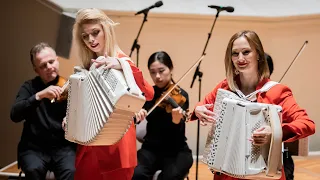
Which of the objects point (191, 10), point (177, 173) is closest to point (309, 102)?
point (191, 10)

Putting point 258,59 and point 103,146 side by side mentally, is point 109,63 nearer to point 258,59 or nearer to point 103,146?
point 103,146

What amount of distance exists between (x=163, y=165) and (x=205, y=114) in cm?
107

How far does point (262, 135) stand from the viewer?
149 cm

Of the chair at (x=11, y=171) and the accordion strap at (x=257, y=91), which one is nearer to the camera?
the accordion strap at (x=257, y=91)

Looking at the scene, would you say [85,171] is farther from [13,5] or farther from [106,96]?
[13,5]

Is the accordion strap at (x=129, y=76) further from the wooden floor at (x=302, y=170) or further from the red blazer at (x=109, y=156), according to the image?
the wooden floor at (x=302, y=170)

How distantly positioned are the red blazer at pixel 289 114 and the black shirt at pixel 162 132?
1062 mm

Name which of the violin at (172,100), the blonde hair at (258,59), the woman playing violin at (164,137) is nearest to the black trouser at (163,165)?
the woman playing violin at (164,137)

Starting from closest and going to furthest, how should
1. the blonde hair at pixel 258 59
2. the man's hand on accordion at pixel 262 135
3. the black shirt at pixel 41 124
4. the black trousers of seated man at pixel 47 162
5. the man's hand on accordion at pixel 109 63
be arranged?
the man's hand on accordion at pixel 262 135, the man's hand on accordion at pixel 109 63, the blonde hair at pixel 258 59, the black trousers of seated man at pixel 47 162, the black shirt at pixel 41 124

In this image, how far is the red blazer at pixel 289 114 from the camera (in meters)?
A: 1.56

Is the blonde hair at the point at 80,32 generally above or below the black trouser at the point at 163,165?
above

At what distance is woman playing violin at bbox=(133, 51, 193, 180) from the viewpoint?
2664 millimetres

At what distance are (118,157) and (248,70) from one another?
2.12 feet

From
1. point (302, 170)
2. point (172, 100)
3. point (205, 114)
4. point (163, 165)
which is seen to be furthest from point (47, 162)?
point (302, 170)
